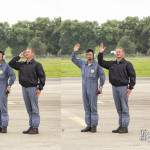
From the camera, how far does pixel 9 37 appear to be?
29000 mm

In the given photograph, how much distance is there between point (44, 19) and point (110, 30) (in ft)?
22.6

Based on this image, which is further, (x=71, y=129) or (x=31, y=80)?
(x=71, y=129)

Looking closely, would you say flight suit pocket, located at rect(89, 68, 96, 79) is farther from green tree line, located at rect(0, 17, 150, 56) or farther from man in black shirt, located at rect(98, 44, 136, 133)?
green tree line, located at rect(0, 17, 150, 56)

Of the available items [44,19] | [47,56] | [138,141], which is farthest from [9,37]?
[138,141]

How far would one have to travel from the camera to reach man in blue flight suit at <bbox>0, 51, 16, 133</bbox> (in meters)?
12.1

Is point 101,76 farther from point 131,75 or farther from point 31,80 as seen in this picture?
point 31,80

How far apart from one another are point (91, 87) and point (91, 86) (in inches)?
0.8

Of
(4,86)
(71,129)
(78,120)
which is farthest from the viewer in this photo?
(78,120)

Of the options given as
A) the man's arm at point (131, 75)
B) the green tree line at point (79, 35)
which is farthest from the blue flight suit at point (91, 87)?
the green tree line at point (79, 35)

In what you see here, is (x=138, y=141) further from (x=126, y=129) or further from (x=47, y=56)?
(x=47, y=56)

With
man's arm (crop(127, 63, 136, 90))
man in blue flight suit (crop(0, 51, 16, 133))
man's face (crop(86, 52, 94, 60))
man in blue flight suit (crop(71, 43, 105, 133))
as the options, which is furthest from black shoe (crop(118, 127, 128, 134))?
man in blue flight suit (crop(0, 51, 16, 133))

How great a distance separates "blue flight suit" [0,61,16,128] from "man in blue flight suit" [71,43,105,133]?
1.26 m

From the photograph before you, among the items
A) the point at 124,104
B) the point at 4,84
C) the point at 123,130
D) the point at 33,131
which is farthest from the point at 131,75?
the point at 4,84

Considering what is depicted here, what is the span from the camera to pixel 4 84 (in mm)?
12156
